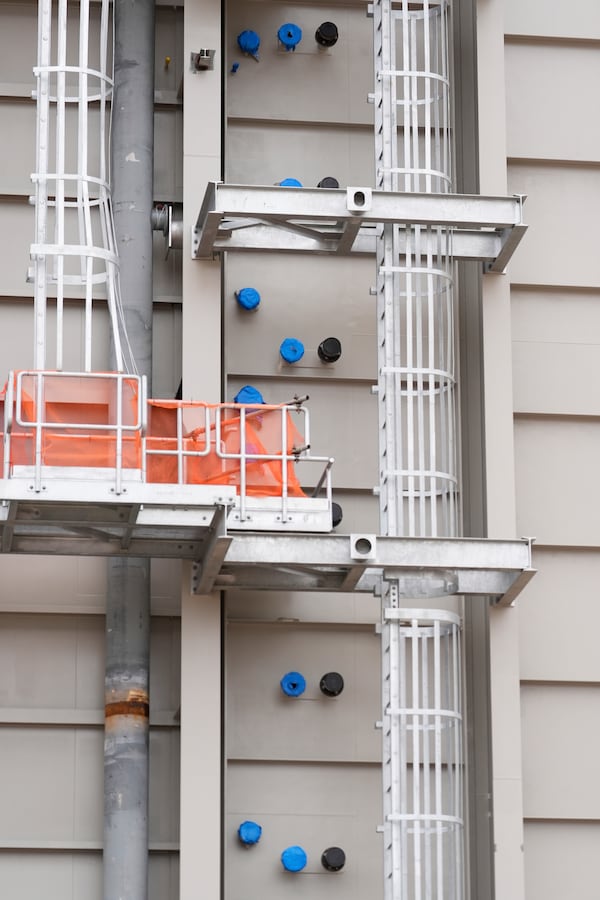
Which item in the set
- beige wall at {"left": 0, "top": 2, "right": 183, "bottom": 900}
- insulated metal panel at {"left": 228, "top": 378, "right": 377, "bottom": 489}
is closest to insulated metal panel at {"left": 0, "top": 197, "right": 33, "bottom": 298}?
beige wall at {"left": 0, "top": 2, "right": 183, "bottom": 900}

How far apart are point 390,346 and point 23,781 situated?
20.2 feet

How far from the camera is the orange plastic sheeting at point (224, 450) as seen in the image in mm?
16438

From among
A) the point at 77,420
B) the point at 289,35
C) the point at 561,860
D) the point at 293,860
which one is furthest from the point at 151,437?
the point at 561,860

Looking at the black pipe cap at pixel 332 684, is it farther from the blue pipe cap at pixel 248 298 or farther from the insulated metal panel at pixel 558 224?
the insulated metal panel at pixel 558 224

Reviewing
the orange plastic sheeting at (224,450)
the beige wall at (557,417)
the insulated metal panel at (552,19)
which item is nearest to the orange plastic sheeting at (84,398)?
the orange plastic sheeting at (224,450)

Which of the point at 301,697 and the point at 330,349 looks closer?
the point at 301,697

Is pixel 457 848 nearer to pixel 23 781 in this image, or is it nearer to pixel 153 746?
pixel 153 746

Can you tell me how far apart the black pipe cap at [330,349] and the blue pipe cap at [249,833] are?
5282 mm

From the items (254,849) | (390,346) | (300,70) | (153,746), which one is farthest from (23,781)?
(300,70)

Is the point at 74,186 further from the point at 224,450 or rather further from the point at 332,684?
the point at 332,684

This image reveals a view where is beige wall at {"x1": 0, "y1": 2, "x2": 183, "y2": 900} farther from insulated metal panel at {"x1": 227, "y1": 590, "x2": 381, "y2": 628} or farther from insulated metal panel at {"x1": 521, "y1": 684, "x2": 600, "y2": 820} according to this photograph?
insulated metal panel at {"x1": 521, "y1": 684, "x2": 600, "y2": 820}

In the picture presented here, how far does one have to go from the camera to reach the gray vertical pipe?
17562mm

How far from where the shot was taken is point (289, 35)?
65.3ft

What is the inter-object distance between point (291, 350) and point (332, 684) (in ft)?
12.5
